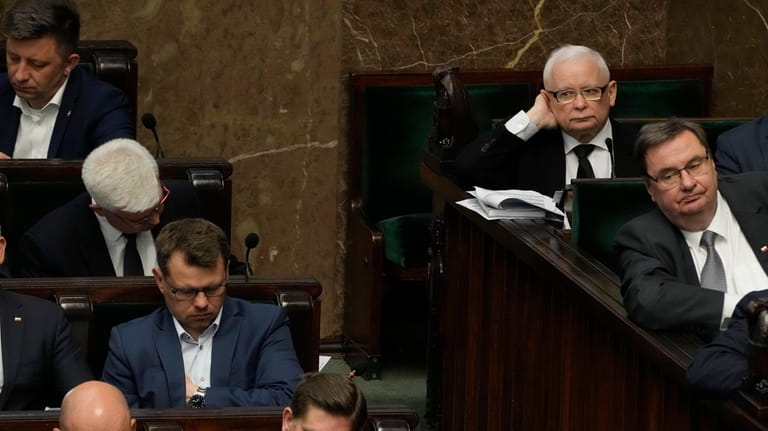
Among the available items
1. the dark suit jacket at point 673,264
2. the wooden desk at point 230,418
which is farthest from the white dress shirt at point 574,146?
the wooden desk at point 230,418

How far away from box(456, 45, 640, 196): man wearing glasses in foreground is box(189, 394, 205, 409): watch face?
4.06 feet

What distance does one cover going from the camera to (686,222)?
339 centimetres

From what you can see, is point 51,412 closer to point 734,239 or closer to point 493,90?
point 734,239

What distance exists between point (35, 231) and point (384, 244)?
169 centimetres

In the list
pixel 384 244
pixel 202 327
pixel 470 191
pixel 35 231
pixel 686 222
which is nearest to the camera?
pixel 686 222

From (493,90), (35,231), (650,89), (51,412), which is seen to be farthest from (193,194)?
(650,89)

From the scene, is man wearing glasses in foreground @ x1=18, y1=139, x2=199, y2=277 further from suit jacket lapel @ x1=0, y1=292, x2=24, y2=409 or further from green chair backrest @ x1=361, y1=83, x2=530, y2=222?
green chair backrest @ x1=361, y1=83, x2=530, y2=222

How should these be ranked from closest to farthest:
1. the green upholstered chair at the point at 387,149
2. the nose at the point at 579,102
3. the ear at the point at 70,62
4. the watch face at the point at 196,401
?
1. the watch face at the point at 196,401
2. the nose at the point at 579,102
3. the ear at the point at 70,62
4. the green upholstered chair at the point at 387,149

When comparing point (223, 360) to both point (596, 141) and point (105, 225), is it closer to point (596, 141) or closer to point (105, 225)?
point (105, 225)

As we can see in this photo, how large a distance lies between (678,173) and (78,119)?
2.05 meters

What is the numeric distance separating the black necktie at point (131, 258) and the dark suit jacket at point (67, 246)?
0.04m

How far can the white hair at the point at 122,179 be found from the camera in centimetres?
400

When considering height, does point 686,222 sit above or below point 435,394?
above

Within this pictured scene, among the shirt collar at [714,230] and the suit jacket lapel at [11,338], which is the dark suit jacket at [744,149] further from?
the suit jacket lapel at [11,338]
